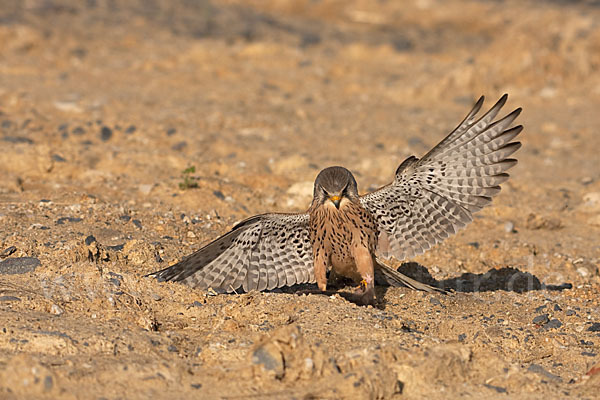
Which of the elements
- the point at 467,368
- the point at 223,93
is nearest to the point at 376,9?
the point at 223,93

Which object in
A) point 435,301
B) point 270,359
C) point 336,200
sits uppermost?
point 336,200

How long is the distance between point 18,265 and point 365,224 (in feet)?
7.65

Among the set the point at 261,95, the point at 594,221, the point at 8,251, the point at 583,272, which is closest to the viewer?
the point at 8,251

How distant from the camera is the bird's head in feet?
16.3

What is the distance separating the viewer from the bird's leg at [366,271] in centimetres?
505

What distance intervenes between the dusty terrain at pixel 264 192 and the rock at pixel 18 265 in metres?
0.02

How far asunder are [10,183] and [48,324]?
3.01 m

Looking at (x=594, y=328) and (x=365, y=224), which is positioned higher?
(x=365, y=224)

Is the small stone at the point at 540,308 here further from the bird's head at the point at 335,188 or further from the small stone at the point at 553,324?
the bird's head at the point at 335,188

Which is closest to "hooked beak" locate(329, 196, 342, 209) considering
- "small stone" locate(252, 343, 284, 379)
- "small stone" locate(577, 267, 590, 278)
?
"small stone" locate(252, 343, 284, 379)

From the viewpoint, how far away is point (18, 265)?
5.00m

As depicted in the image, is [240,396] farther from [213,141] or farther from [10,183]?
[213,141]

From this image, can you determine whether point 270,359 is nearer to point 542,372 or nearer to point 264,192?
Result: point 542,372

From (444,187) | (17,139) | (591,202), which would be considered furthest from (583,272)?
(17,139)
